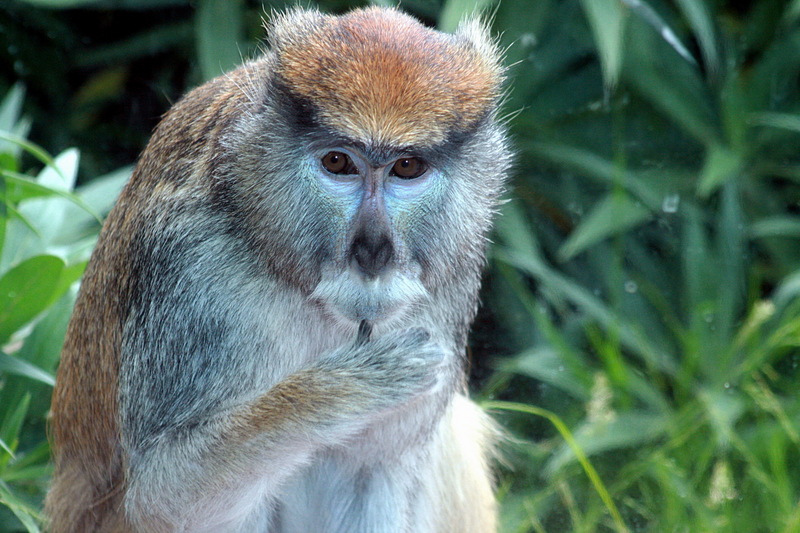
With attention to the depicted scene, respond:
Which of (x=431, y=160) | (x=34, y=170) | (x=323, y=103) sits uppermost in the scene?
(x=323, y=103)

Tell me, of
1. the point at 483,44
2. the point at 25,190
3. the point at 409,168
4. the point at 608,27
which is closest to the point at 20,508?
the point at 25,190

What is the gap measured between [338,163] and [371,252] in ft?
0.71

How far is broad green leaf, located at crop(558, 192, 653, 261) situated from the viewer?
3.93 metres

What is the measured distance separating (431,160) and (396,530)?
3.22 feet

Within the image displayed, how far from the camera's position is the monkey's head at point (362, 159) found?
2.05m

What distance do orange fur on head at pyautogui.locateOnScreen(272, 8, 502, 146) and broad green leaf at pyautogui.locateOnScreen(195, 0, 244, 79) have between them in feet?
5.60

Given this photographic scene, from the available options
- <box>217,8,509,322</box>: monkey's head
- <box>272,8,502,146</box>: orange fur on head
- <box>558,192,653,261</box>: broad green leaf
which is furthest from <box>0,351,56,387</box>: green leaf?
<box>558,192,653,261</box>: broad green leaf

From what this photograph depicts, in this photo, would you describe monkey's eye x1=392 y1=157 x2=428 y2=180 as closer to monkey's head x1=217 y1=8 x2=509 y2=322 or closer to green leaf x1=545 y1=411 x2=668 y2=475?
monkey's head x1=217 y1=8 x2=509 y2=322

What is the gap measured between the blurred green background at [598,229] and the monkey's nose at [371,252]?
4.17ft

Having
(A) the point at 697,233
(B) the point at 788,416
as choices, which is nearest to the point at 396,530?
(B) the point at 788,416

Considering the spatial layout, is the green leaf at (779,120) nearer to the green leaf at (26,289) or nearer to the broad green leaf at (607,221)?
the broad green leaf at (607,221)

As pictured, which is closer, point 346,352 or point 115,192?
point 346,352

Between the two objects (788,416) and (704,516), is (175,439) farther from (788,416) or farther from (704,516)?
(788,416)

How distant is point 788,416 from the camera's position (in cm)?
346
